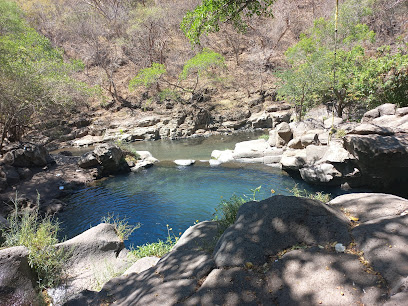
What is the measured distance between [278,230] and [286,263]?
0.36 m

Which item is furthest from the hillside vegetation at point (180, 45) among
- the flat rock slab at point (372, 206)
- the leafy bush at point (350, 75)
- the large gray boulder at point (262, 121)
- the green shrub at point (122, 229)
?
the flat rock slab at point (372, 206)

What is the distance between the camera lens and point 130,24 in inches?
1164

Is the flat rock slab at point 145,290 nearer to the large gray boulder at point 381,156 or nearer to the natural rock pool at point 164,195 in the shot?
the natural rock pool at point 164,195

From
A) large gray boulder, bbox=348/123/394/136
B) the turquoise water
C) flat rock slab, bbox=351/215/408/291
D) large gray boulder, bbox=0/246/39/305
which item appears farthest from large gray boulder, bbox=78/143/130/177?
flat rock slab, bbox=351/215/408/291

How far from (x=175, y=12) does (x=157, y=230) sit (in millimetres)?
30076

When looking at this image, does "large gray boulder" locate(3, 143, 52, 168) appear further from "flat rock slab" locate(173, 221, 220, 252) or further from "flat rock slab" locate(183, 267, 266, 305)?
"flat rock slab" locate(183, 267, 266, 305)

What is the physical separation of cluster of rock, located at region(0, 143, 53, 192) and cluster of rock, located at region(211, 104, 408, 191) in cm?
1057

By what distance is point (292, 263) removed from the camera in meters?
1.91

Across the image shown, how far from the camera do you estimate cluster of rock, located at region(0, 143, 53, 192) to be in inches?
374

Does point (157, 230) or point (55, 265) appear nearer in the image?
point (55, 265)

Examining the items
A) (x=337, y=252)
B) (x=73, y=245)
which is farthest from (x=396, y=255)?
(x=73, y=245)

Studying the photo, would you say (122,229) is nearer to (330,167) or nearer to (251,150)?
(330,167)

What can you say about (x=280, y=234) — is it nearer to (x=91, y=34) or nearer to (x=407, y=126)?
(x=407, y=126)

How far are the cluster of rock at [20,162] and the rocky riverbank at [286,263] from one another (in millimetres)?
8461
